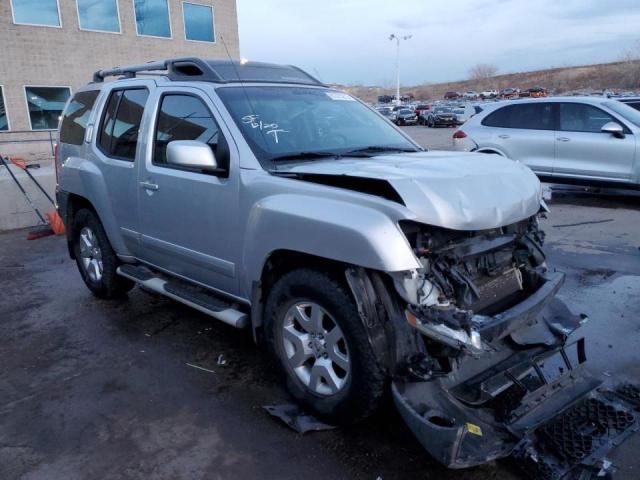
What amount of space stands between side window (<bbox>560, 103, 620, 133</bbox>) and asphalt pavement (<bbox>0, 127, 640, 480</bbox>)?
4.02 meters

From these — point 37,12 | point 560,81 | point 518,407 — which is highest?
point 37,12

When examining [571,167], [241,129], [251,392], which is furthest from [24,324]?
[571,167]

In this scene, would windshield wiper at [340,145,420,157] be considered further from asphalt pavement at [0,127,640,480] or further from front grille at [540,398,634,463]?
front grille at [540,398,634,463]

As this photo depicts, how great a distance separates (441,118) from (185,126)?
34335 mm

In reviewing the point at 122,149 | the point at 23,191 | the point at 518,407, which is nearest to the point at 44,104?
the point at 23,191

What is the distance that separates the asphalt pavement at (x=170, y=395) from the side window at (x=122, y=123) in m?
1.52

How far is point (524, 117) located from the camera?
33.0 ft

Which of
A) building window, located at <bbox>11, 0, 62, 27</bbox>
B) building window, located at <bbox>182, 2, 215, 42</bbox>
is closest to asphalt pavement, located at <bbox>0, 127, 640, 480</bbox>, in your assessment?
building window, located at <bbox>11, 0, 62, 27</bbox>

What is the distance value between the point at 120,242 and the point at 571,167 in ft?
25.5

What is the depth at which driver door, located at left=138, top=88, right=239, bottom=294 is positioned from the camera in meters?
3.60

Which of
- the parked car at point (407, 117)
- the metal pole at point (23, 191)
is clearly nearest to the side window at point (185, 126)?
the metal pole at point (23, 191)

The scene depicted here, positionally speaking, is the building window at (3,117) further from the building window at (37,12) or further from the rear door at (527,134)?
the rear door at (527,134)

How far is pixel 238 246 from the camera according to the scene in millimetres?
3514

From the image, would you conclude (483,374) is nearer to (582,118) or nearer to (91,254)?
(91,254)
